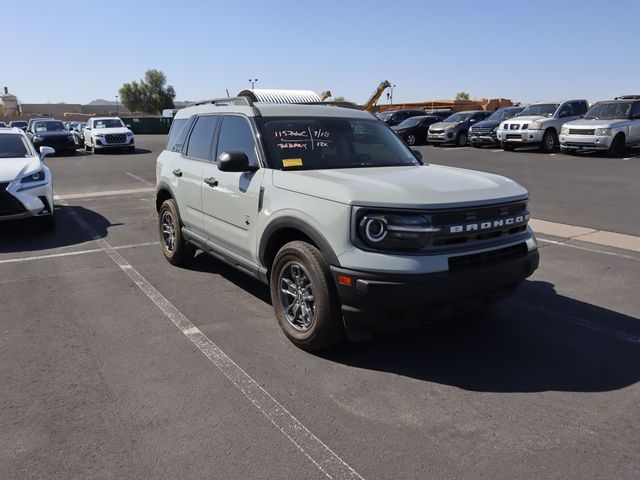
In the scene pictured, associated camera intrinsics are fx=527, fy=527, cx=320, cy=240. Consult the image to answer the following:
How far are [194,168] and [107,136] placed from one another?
2167cm

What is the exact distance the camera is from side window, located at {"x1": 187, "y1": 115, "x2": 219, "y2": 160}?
5508mm

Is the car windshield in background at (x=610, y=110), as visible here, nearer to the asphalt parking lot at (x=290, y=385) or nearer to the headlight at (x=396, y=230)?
the asphalt parking lot at (x=290, y=385)

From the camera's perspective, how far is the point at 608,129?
1795 centimetres

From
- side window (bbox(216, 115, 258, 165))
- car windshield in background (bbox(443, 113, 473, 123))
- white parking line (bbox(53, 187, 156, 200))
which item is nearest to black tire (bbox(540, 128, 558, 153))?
car windshield in background (bbox(443, 113, 473, 123))

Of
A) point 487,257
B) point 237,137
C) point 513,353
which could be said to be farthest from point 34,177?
point 513,353

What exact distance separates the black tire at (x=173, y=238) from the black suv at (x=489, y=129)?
1932 cm

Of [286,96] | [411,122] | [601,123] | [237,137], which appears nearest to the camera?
[237,137]

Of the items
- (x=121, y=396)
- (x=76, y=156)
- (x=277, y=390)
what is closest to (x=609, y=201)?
(x=277, y=390)

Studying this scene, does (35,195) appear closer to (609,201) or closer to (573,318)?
(573,318)

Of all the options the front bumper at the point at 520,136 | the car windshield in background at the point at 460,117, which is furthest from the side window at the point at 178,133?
the car windshield in background at the point at 460,117

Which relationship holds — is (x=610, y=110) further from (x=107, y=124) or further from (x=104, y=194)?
(x=107, y=124)

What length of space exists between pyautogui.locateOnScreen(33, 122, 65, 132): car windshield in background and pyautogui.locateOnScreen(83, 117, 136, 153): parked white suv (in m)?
1.24

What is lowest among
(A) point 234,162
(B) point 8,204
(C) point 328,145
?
(B) point 8,204

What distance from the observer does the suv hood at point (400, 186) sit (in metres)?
3.56
